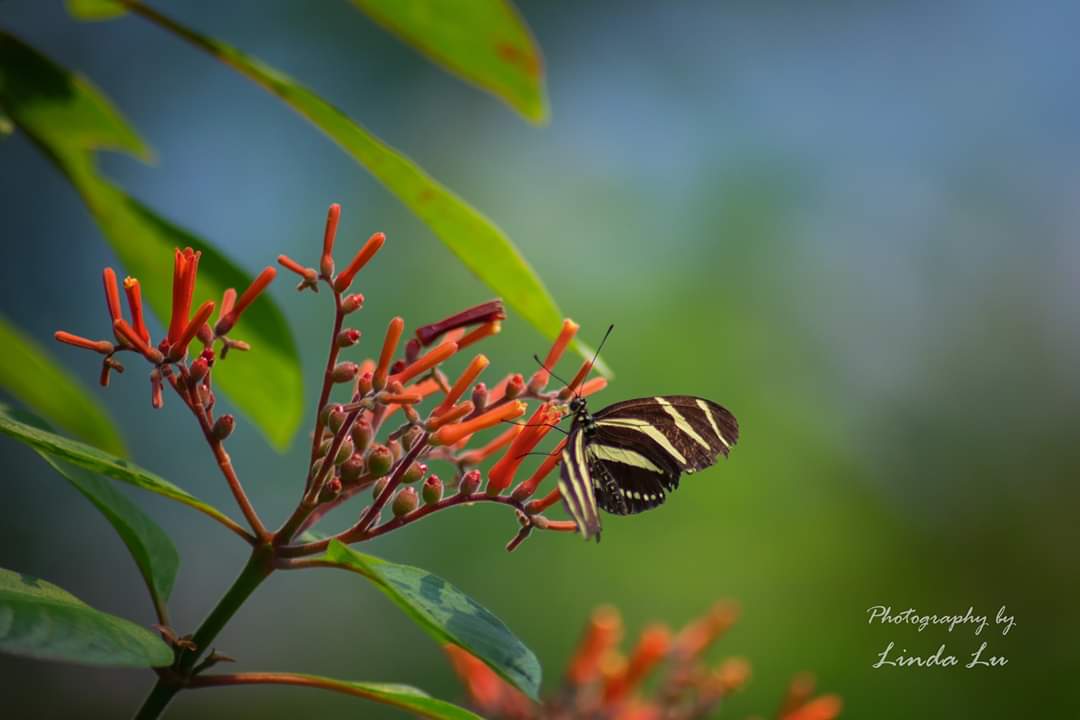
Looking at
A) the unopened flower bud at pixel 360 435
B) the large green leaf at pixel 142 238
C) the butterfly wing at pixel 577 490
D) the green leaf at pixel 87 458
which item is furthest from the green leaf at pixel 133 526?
the butterfly wing at pixel 577 490

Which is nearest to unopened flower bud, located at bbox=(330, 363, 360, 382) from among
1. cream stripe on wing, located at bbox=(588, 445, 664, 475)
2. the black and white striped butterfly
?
the black and white striped butterfly

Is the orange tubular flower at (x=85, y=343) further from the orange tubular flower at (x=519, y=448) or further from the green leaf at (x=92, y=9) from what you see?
the green leaf at (x=92, y=9)

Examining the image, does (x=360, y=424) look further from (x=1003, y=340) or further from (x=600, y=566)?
(x=1003, y=340)

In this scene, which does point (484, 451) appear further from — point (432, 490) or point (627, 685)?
point (627, 685)

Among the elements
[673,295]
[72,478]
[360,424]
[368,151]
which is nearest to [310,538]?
[360,424]

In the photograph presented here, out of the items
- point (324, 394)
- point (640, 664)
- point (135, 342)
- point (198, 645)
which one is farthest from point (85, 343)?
point (640, 664)

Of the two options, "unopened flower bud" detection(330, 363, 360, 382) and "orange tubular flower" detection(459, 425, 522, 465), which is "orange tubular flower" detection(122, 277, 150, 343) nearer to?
"unopened flower bud" detection(330, 363, 360, 382)
